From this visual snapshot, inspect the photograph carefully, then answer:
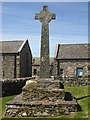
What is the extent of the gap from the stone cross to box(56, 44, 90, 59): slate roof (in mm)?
18131

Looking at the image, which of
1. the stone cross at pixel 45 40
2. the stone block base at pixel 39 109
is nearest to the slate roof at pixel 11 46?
the stone cross at pixel 45 40

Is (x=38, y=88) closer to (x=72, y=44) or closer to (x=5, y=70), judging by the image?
(x=5, y=70)

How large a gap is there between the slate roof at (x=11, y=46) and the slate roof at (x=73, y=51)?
632 centimetres

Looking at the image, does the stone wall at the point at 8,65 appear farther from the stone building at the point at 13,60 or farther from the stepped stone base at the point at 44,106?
the stepped stone base at the point at 44,106

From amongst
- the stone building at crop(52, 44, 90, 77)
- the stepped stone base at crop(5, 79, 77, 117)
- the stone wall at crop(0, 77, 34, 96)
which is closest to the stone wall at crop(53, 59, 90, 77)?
the stone building at crop(52, 44, 90, 77)

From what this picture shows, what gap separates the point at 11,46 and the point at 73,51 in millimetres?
10105

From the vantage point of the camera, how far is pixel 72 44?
108ft

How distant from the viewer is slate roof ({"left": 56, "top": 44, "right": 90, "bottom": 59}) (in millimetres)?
29031

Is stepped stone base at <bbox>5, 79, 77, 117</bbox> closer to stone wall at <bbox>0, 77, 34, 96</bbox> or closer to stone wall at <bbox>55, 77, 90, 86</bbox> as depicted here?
stone wall at <bbox>0, 77, 34, 96</bbox>

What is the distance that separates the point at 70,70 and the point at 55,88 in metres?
18.6

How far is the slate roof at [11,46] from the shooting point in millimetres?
28109

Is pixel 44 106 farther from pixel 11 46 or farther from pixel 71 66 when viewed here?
pixel 11 46

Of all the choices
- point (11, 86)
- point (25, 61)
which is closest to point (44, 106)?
point (11, 86)

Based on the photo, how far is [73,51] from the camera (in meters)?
30.8
